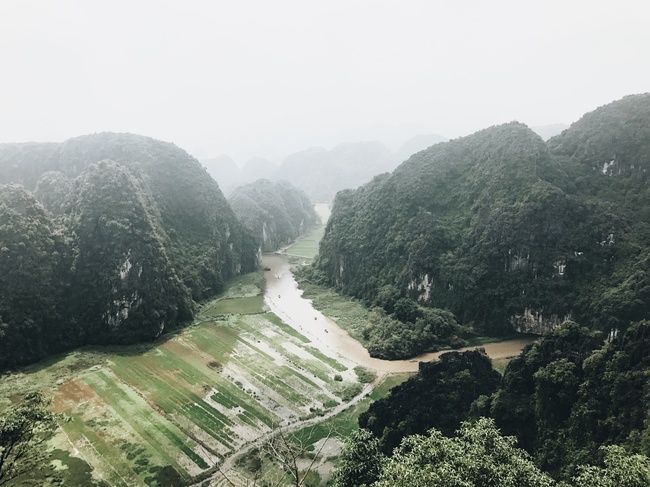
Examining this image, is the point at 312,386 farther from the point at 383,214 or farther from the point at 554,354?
the point at 383,214

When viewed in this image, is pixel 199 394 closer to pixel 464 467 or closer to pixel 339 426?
pixel 339 426

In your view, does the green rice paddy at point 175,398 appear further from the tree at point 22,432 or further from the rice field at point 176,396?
the tree at point 22,432

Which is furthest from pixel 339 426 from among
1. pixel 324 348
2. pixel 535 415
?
pixel 324 348

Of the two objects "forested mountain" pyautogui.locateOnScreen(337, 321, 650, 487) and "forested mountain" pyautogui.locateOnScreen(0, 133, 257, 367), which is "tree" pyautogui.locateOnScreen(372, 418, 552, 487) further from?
"forested mountain" pyautogui.locateOnScreen(0, 133, 257, 367)

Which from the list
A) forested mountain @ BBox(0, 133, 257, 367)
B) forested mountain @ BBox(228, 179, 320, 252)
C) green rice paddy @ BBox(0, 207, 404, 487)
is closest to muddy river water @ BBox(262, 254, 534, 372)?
green rice paddy @ BBox(0, 207, 404, 487)

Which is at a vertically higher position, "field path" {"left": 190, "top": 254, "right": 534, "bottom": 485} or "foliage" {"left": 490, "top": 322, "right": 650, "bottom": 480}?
"foliage" {"left": 490, "top": 322, "right": 650, "bottom": 480}

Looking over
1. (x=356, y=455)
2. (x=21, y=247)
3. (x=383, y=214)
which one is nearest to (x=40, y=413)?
(x=356, y=455)
